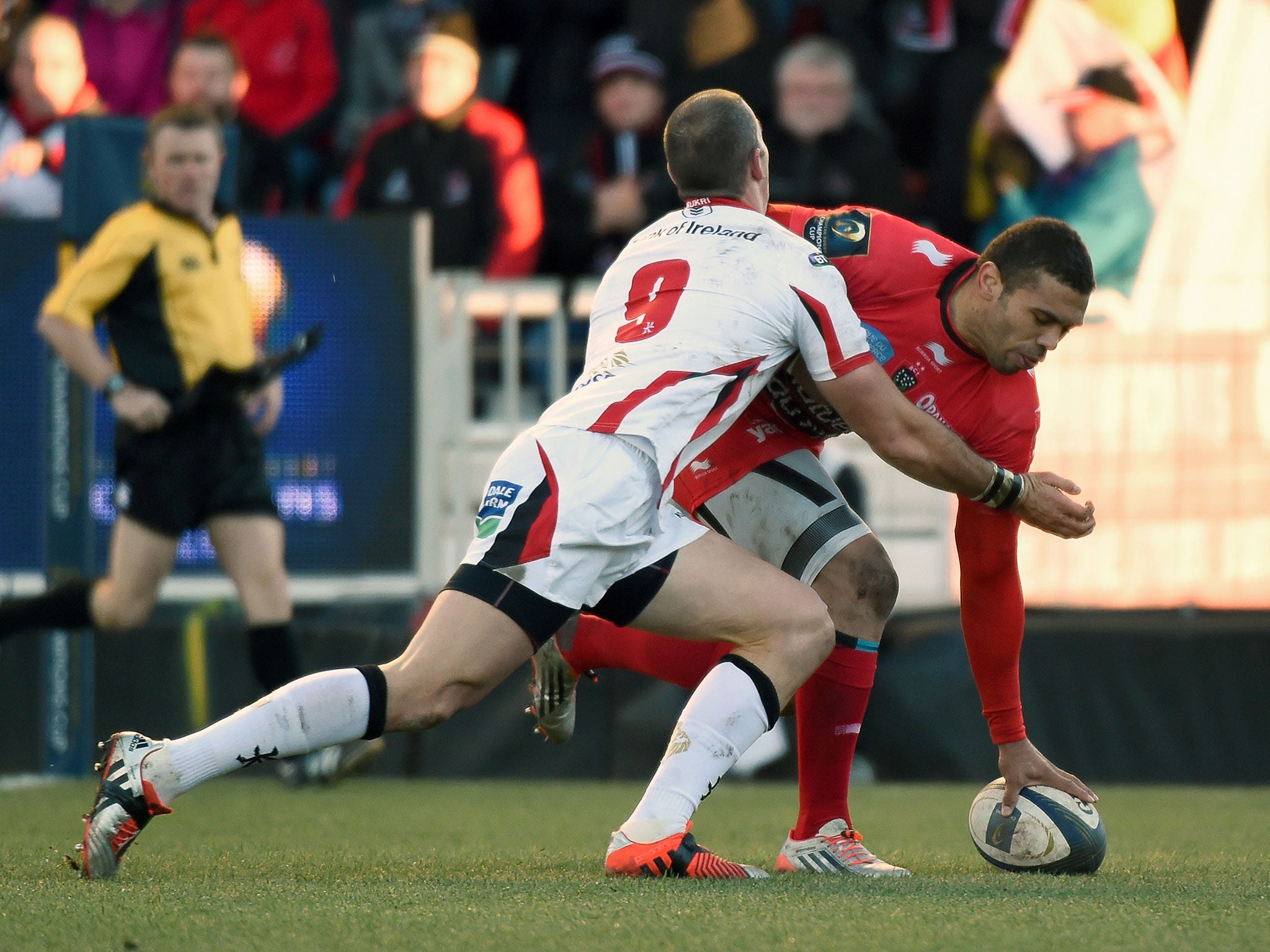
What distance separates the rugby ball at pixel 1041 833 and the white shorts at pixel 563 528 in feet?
3.39

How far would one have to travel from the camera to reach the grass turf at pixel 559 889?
2.73 meters

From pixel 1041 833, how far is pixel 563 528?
130 cm

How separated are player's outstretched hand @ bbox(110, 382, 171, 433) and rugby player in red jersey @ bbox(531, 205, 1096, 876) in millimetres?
2335

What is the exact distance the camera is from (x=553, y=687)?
13.2 ft

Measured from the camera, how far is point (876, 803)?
5.73m

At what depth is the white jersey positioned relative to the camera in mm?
3492

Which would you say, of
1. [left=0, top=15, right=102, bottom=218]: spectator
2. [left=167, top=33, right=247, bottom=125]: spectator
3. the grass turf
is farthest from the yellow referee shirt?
[left=0, top=15, right=102, bottom=218]: spectator

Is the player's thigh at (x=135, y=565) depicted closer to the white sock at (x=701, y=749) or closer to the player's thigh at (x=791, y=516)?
the player's thigh at (x=791, y=516)

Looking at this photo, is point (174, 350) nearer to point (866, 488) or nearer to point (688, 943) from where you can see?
point (866, 488)

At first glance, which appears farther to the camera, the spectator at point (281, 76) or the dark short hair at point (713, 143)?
the spectator at point (281, 76)

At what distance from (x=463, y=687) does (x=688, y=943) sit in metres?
0.89

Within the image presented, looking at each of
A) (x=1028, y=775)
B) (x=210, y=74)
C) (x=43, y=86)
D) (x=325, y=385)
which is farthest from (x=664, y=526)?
(x=43, y=86)

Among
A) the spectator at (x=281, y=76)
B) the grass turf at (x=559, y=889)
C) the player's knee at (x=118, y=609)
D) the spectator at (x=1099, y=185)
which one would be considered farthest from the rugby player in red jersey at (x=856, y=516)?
the spectator at (x=281, y=76)

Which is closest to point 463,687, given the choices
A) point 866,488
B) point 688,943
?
point 688,943
